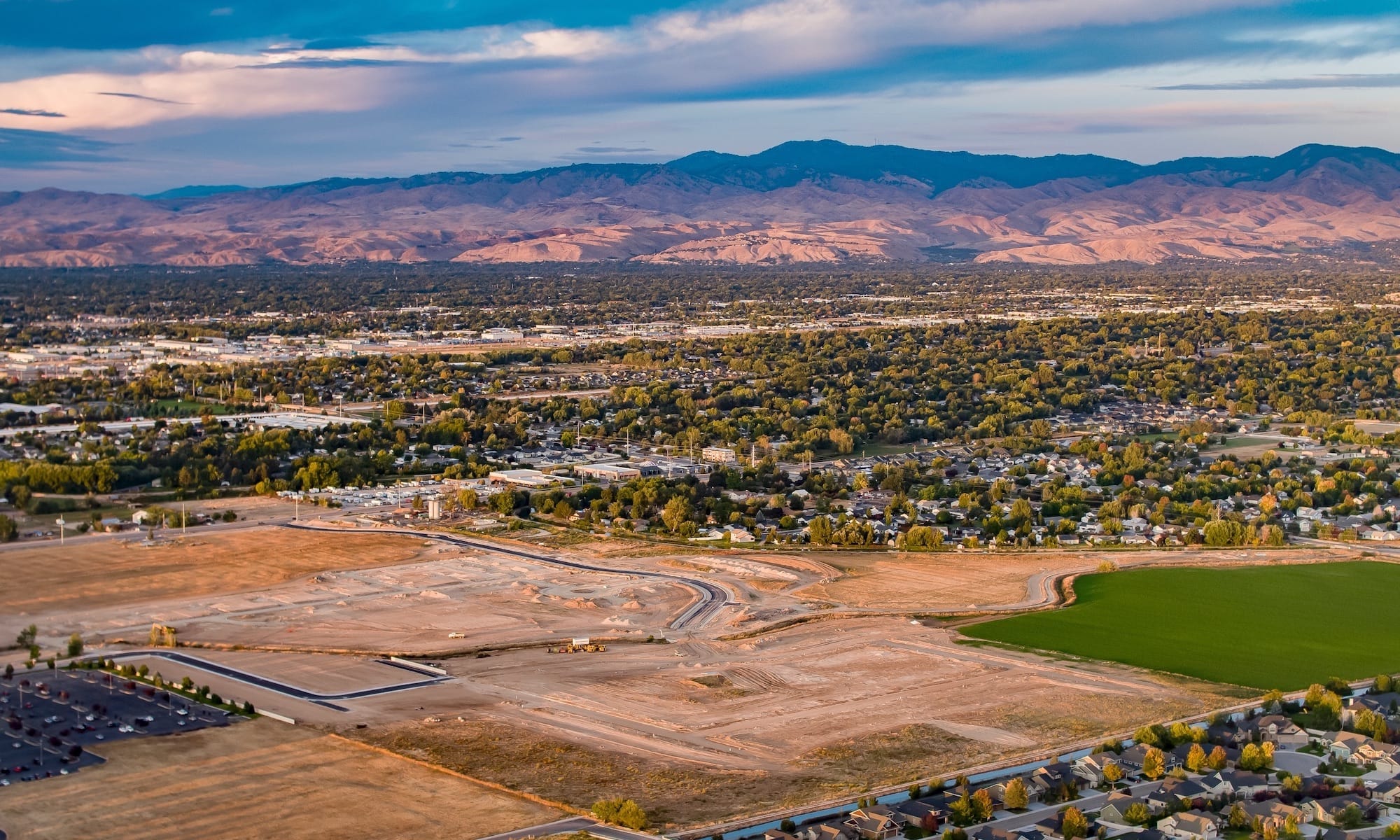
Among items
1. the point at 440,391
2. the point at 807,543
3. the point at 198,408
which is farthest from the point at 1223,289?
the point at 807,543

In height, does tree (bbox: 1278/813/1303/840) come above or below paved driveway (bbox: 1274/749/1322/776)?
above

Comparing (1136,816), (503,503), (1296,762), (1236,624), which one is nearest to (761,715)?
(1136,816)

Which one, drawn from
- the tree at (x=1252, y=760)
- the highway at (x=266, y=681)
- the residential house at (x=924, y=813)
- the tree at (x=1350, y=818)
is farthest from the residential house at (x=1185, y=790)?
the highway at (x=266, y=681)

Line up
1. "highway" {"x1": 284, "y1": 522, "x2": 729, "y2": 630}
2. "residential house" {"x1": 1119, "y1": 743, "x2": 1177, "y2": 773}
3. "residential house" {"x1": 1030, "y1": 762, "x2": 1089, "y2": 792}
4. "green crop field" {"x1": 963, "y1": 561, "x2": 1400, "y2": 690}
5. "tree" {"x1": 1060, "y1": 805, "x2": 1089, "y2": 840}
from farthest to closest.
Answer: "highway" {"x1": 284, "y1": 522, "x2": 729, "y2": 630}
"green crop field" {"x1": 963, "y1": 561, "x2": 1400, "y2": 690}
"residential house" {"x1": 1119, "y1": 743, "x2": 1177, "y2": 773}
"residential house" {"x1": 1030, "y1": 762, "x2": 1089, "y2": 792}
"tree" {"x1": 1060, "y1": 805, "x2": 1089, "y2": 840}

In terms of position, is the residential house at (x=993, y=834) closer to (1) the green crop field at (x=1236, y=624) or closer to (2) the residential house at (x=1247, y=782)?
(2) the residential house at (x=1247, y=782)

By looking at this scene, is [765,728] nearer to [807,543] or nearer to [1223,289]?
[807,543]

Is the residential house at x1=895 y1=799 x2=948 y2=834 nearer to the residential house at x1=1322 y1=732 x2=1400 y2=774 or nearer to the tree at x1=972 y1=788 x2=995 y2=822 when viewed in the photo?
the tree at x1=972 y1=788 x2=995 y2=822

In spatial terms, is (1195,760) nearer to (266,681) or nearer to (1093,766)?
(1093,766)

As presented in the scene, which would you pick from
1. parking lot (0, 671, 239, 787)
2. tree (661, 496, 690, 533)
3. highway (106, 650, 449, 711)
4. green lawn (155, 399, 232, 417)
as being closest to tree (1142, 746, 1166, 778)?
highway (106, 650, 449, 711)
